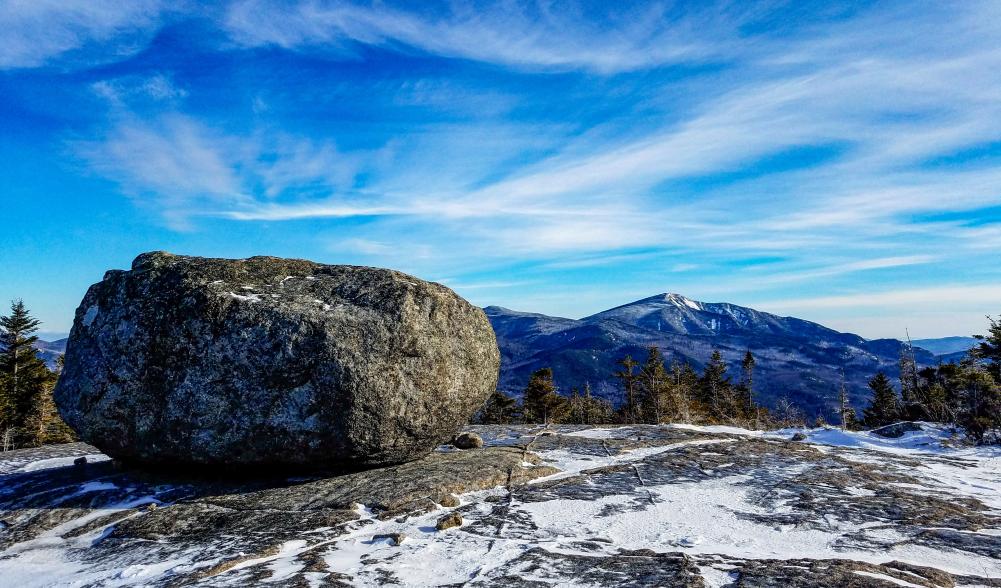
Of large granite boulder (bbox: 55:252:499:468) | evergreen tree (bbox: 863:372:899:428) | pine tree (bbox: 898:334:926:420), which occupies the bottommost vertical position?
evergreen tree (bbox: 863:372:899:428)

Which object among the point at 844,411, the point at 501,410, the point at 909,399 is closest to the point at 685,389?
the point at 501,410

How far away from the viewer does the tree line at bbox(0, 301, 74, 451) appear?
35.6 m

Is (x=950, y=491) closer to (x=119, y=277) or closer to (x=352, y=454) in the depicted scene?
(x=352, y=454)

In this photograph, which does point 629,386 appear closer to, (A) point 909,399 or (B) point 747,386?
(A) point 909,399

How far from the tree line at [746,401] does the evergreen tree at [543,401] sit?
7cm

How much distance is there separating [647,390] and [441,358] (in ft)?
129

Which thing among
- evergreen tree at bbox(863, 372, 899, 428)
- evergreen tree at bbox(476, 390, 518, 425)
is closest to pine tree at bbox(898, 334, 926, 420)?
evergreen tree at bbox(863, 372, 899, 428)

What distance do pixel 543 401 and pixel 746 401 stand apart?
29.8 metres

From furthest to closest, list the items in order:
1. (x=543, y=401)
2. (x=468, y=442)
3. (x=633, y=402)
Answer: (x=543, y=401)
(x=633, y=402)
(x=468, y=442)

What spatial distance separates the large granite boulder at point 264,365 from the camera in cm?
961

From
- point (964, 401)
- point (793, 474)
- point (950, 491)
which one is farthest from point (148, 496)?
point (964, 401)

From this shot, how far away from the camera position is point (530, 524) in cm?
772

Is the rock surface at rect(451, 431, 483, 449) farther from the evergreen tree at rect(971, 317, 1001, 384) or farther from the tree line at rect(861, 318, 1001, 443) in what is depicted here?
the evergreen tree at rect(971, 317, 1001, 384)

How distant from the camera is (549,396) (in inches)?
1919
